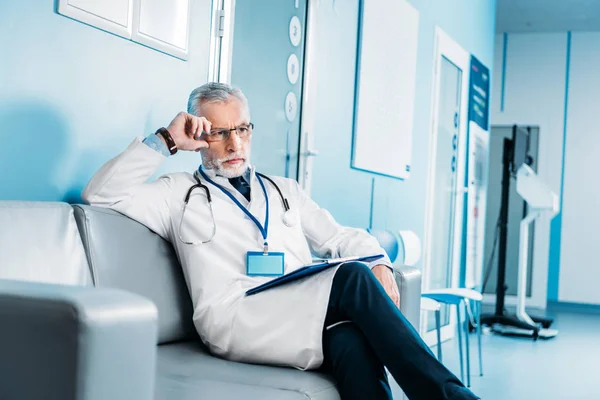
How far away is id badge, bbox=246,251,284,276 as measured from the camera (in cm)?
230

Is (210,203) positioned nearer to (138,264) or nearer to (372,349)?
(138,264)

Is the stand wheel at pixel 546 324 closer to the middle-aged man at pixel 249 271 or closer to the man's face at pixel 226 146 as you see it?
the middle-aged man at pixel 249 271

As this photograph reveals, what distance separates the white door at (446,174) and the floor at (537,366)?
1.60ft

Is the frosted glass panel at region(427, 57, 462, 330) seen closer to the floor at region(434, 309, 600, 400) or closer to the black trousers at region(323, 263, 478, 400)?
the floor at region(434, 309, 600, 400)

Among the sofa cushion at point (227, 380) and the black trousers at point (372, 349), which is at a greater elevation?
the black trousers at point (372, 349)

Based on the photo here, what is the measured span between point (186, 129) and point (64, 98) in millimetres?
382

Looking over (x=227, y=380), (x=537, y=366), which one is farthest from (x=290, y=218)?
(x=537, y=366)

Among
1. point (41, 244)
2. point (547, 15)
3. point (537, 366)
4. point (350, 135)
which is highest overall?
point (547, 15)

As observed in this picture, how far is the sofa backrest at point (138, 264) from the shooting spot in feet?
6.61

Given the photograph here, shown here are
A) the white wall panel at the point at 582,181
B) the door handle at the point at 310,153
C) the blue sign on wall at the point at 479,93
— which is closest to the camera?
the door handle at the point at 310,153

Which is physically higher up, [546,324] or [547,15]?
[547,15]

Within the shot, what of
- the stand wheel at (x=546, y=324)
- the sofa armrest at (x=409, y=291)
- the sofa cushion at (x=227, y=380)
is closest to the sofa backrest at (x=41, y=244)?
the sofa cushion at (x=227, y=380)

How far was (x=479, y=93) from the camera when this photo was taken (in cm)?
740

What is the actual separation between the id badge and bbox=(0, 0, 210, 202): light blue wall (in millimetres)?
576
